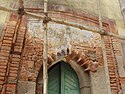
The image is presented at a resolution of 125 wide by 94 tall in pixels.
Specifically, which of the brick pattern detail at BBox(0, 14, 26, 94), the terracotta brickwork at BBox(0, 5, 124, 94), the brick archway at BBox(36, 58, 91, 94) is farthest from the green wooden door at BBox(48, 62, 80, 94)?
the brick pattern detail at BBox(0, 14, 26, 94)

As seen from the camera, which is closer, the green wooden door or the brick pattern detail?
the brick pattern detail

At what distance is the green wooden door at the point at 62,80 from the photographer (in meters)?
3.94

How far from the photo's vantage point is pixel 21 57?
12.3 ft

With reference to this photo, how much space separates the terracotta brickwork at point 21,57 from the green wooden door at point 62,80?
0.39 meters

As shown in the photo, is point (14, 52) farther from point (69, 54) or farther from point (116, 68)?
point (116, 68)

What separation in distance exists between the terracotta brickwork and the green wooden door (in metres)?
0.39

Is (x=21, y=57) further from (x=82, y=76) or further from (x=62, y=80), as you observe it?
(x=82, y=76)

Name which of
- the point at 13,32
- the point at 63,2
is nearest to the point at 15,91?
the point at 13,32

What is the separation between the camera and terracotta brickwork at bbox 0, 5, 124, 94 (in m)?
3.51

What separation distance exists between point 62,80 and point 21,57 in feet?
2.72

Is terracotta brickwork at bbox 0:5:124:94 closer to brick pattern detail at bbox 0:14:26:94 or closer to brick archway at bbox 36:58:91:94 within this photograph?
brick pattern detail at bbox 0:14:26:94

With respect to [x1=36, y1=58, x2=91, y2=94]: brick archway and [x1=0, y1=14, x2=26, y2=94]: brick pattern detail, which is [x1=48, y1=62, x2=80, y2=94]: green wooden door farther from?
[x1=0, y1=14, x2=26, y2=94]: brick pattern detail

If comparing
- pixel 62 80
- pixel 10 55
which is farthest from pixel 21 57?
pixel 62 80

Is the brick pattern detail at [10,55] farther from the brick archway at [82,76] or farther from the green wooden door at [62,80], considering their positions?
the green wooden door at [62,80]
